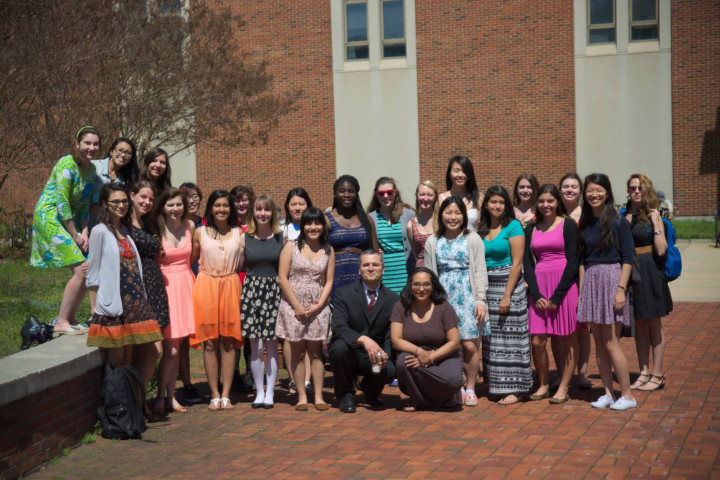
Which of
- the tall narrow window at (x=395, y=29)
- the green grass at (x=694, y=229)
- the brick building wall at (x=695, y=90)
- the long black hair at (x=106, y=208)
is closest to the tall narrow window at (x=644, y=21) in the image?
the brick building wall at (x=695, y=90)

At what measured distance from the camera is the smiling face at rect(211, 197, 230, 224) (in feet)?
24.7

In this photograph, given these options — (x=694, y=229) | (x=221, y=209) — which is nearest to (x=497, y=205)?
(x=221, y=209)

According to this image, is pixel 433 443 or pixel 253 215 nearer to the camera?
pixel 433 443

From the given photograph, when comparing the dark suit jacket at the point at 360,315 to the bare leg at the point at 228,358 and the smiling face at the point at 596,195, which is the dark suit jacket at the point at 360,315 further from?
the smiling face at the point at 596,195

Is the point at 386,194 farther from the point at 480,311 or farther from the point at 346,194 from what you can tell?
the point at 480,311

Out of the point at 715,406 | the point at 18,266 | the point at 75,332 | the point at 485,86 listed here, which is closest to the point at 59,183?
the point at 75,332

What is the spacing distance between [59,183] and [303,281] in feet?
7.32

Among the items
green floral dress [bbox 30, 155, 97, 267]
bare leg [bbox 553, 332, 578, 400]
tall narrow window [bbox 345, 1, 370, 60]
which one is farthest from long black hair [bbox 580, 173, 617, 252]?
tall narrow window [bbox 345, 1, 370, 60]

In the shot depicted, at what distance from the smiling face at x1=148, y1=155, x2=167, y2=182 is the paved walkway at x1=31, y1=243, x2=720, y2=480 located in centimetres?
212

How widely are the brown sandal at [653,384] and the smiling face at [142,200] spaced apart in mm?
4680

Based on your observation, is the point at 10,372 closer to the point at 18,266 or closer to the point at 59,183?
the point at 59,183

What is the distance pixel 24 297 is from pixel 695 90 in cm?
Result: 2062

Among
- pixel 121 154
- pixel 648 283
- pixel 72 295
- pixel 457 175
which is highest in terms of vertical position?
pixel 121 154

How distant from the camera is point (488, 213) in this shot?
25.1ft
